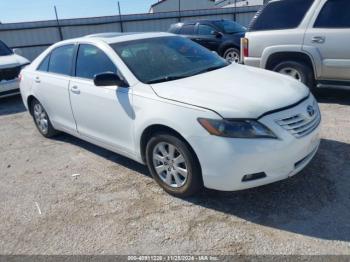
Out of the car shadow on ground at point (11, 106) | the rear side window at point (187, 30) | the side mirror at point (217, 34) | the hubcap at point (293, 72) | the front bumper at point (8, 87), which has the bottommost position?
the car shadow on ground at point (11, 106)

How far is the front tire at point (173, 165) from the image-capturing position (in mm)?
3062

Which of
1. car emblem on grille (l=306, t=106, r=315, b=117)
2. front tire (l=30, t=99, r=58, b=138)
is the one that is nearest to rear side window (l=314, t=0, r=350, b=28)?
car emblem on grille (l=306, t=106, r=315, b=117)

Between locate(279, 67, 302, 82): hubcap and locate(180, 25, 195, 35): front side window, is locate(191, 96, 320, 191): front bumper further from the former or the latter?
locate(180, 25, 195, 35): front side window

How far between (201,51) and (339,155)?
2.15 m

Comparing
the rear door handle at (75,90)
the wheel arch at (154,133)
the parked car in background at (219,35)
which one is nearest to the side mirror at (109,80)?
the wheel arch at (154,133)

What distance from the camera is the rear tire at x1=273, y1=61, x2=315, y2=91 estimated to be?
234 inches

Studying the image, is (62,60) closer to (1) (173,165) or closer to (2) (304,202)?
(1) (173,165)

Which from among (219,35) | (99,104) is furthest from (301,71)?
(219,35)

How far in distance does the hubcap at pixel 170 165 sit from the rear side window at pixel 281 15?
405 centimetres

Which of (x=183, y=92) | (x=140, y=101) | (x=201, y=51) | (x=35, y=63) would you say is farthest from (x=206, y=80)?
(x=35, y=63)

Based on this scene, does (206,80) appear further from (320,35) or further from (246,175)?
(320,35)

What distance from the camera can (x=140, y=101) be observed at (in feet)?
11.0

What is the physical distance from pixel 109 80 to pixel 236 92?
134 cm

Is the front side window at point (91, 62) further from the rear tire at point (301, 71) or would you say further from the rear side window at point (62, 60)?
the rear tire at point (301, 71)
